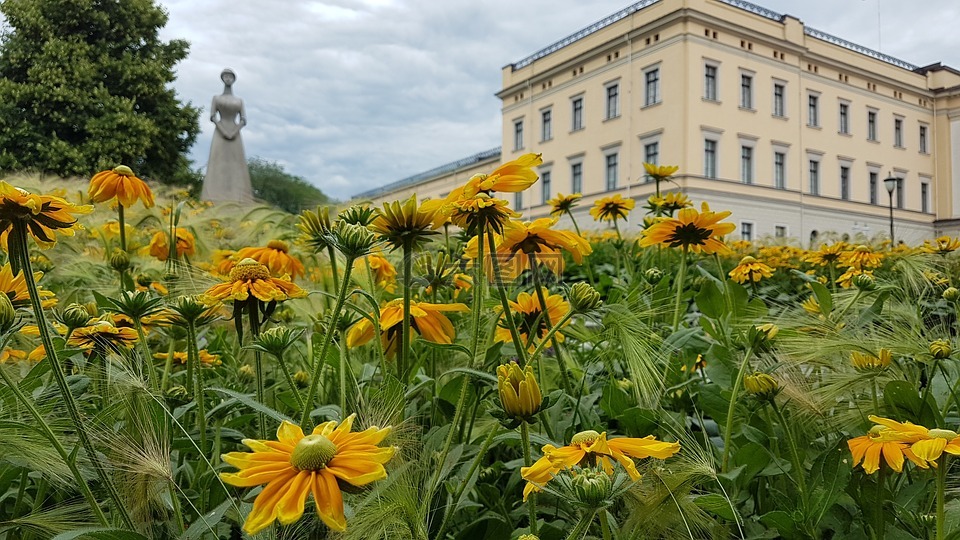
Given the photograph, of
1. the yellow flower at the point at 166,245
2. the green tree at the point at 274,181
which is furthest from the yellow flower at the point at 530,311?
the green tree at the point at 274,181

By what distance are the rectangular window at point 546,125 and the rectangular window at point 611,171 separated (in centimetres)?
249

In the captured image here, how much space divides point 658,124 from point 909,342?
612 inches

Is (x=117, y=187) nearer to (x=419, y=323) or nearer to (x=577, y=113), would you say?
(x=419, y=323)

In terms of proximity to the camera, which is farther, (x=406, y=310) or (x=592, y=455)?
(x=406, y=310)

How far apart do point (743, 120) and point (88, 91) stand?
1433cm

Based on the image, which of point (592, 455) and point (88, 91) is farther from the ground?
point (88, 91)

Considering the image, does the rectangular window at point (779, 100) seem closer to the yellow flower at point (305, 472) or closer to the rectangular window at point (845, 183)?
the rectangular window at point (845, 183)

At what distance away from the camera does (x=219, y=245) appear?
5.15ft


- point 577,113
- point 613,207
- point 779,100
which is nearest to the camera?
point 613,207

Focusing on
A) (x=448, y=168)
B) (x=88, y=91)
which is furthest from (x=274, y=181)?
(x=88, y=91)

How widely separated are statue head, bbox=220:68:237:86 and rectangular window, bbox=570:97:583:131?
10.3m

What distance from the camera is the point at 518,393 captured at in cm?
44

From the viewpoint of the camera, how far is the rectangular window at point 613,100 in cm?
1661

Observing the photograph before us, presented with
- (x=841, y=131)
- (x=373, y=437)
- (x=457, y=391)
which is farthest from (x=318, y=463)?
(x=841, y=131)
